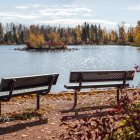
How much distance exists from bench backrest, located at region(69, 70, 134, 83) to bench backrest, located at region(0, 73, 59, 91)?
783 millimetres

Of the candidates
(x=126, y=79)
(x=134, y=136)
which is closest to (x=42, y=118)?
(x=126, y=79)

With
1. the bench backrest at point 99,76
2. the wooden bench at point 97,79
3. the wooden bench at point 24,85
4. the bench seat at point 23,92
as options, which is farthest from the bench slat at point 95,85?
the bench seat at point 23,92

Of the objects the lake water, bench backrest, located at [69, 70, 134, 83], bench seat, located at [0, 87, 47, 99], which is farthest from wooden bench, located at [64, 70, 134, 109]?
the lake water

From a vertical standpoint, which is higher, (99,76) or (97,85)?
(99,76)

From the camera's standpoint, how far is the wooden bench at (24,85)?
9.53 m

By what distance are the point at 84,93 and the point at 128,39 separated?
169120mm

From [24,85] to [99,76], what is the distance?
110 inches

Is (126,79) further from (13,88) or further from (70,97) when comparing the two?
(13,88)

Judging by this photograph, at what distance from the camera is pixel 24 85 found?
10062 mm

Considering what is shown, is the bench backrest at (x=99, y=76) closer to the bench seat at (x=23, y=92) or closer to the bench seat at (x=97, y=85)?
the bench seat at (x=97, y=85)

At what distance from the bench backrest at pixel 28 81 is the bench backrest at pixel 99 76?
783 mm

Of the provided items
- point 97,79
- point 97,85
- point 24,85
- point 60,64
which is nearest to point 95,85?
point 97,85

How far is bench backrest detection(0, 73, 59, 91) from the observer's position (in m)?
9.46

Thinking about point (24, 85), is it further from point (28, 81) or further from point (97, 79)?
point (97, 79)
